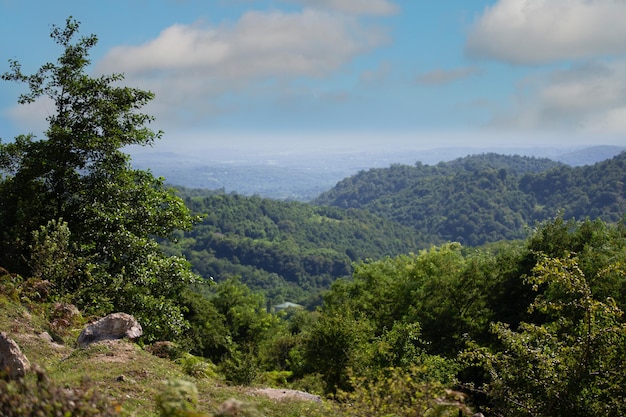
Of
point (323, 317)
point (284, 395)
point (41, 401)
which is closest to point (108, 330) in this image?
point (284, 395)

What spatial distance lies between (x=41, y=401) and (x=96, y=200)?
13796 mm

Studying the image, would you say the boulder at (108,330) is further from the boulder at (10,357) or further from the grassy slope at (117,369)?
the boulder at (10,357)

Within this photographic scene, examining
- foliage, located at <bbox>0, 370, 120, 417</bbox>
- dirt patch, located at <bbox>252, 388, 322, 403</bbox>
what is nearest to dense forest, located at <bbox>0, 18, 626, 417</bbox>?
foliage, located at <bbox>0, 370, 120, 417</bbox>

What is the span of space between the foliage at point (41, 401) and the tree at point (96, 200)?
11098 mm

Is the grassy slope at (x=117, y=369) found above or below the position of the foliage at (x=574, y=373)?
below

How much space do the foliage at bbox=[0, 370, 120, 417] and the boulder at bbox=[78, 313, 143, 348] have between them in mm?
8167

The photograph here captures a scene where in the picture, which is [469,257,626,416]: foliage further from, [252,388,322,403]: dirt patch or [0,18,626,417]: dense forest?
[252,388,322,403]: dirt patch

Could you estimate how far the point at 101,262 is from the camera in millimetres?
16531

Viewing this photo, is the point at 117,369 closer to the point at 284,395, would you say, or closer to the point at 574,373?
the point at 284,395

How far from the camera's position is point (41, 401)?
14.0 feet

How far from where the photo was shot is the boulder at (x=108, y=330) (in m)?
12.1

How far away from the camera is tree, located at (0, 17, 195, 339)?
51.1ft

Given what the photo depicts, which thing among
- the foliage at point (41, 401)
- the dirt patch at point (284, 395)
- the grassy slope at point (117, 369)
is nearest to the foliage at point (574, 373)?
the grassy slope at point (117, 369)

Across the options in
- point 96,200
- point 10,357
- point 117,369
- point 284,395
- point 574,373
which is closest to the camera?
point 10,357
